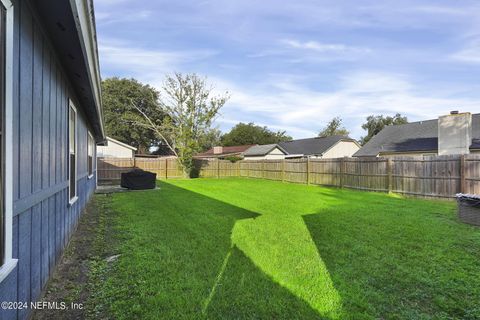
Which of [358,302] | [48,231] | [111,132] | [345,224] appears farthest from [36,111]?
[111,132]

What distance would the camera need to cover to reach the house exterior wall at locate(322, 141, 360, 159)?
34.1 m

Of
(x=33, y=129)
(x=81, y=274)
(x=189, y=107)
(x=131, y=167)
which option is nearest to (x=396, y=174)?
(x=81, y=274)

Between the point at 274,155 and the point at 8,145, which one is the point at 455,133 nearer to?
the point at 8,145

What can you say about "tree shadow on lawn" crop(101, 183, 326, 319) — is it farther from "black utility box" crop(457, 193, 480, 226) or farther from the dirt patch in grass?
"black utility box" crop(457, 193, 480, 226)

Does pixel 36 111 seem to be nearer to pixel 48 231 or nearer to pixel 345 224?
pixel 48 231

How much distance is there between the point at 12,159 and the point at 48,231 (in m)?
1.68

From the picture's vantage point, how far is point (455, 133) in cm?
1513

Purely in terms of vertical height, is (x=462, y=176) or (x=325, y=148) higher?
(x=325, y=148)

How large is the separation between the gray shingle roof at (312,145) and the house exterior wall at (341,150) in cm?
44

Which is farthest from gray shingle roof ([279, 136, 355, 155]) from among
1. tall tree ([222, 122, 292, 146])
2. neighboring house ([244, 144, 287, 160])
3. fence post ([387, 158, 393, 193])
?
fence post ([387, 158, 393, 193])

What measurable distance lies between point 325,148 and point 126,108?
2518 centimetres

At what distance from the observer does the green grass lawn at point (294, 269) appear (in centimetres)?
302

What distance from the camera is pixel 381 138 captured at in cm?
2588

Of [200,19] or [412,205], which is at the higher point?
[200,19]
